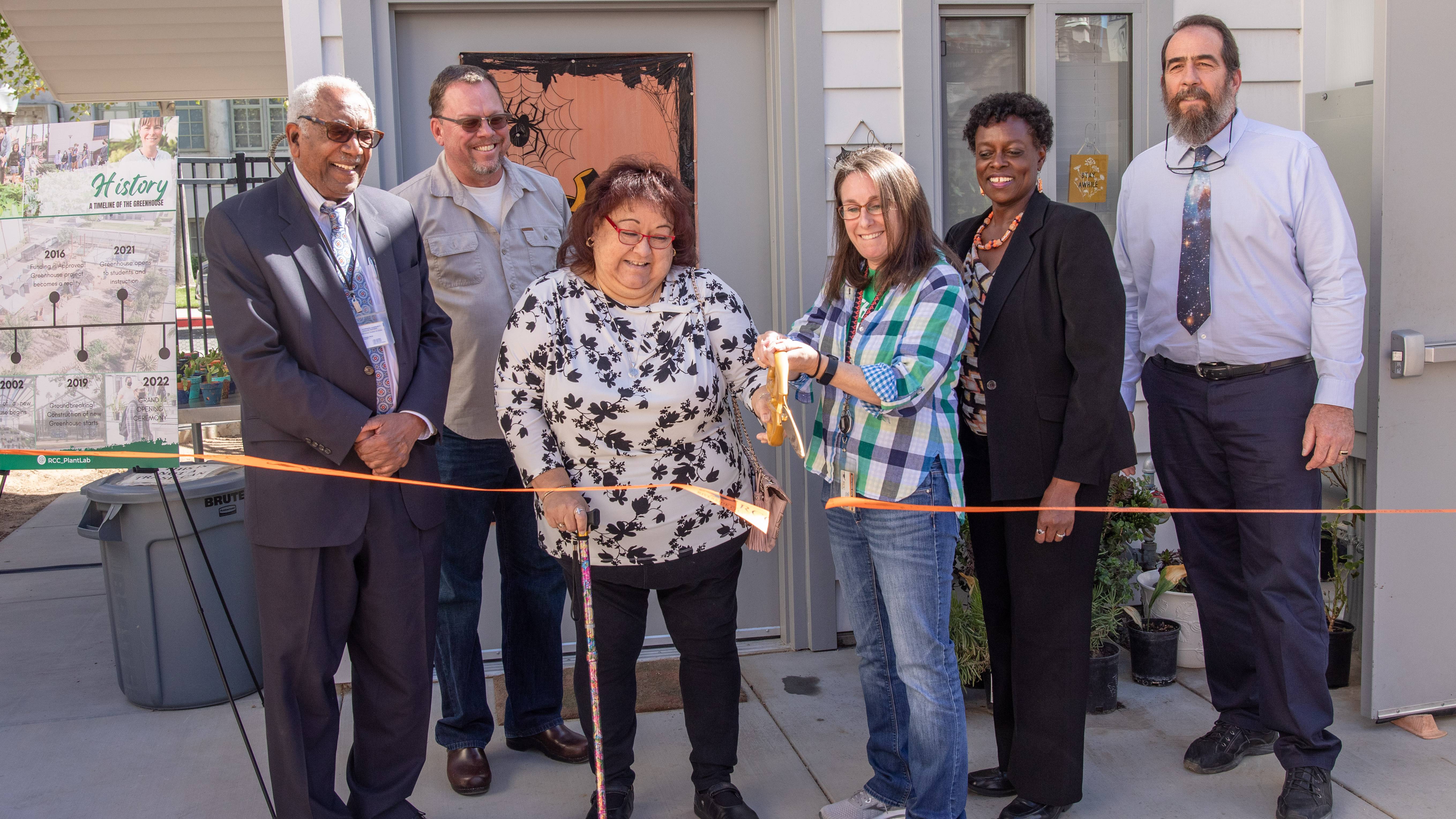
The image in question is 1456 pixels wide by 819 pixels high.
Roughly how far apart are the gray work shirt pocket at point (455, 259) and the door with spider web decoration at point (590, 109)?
840 millimetres

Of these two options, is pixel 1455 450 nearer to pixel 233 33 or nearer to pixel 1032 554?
pixel 1032 554

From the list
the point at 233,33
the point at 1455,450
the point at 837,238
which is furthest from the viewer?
the point at 233,33

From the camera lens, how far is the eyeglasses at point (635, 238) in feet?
8.59

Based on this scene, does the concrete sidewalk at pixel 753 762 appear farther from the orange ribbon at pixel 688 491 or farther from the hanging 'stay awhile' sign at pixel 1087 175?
the hanging 'stay awhile' sign at pixel 1087 175

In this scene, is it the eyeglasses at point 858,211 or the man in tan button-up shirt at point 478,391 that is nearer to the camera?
the eyeglasses at point 858,211

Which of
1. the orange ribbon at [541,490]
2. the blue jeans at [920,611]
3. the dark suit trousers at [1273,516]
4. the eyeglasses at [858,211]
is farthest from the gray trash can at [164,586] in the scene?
the dark suit trousers at [1273,516]

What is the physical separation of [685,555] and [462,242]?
3.90 feet

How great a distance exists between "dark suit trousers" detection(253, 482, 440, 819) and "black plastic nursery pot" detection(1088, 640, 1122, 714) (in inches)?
88.9

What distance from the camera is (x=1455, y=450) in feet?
11.3

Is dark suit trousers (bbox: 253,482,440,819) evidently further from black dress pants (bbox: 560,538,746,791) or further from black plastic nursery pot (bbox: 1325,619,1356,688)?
black plastic nursery pot (bbox: 1325,619,1356,688)

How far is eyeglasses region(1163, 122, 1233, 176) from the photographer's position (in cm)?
304

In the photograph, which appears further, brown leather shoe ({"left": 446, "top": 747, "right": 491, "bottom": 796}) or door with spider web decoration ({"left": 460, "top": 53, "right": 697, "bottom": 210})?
door with spider web decoration ({"left": 460, "top": 53, "right": 697, "bottom": 210})

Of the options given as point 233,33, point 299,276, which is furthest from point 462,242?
point 233,33

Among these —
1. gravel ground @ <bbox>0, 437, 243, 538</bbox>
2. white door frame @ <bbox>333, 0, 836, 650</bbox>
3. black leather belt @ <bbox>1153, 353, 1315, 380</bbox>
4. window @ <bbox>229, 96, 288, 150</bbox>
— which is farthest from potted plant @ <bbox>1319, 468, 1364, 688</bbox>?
window @ <bbox>229, 96, 288, 150</bbox>
